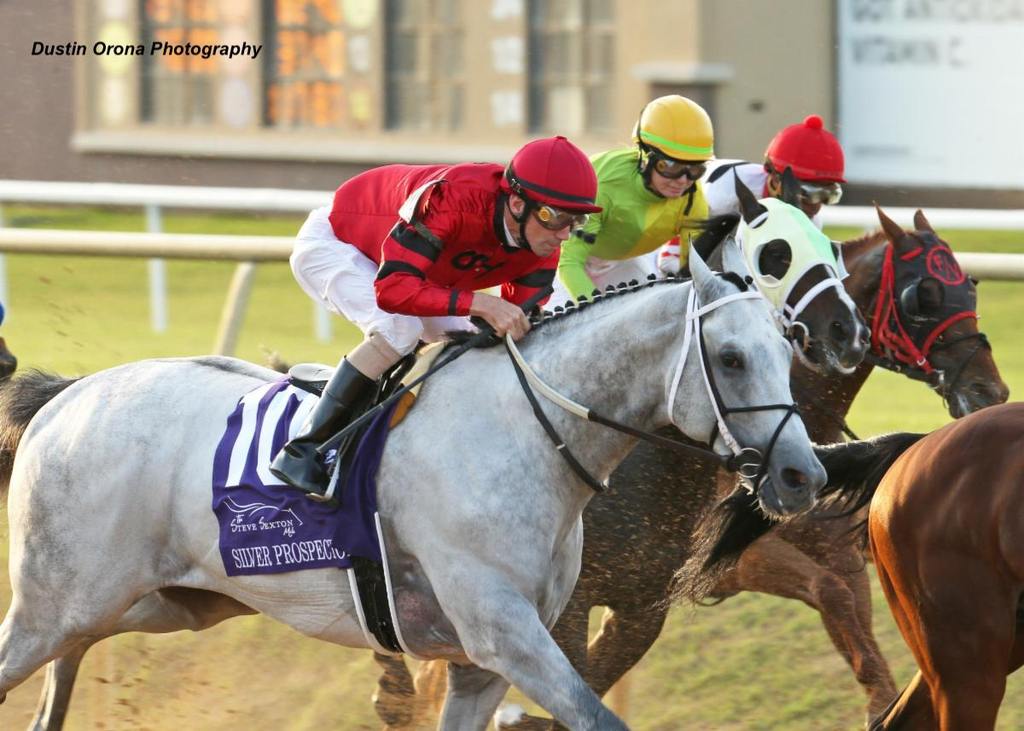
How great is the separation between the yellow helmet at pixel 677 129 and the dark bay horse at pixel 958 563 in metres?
0.93

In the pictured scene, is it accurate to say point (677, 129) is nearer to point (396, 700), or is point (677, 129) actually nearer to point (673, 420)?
point (673, 420)

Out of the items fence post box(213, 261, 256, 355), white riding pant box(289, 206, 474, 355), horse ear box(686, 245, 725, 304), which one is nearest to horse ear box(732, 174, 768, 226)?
white riding pant box(289, 206, 474, 355)

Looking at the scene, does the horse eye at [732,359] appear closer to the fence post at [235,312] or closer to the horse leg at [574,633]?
the horse leg at [574,633]

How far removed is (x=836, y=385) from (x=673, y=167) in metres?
0.75

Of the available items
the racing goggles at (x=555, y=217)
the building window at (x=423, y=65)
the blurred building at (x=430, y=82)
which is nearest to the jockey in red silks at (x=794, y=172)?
the racing goggles at (x=555, y=217)

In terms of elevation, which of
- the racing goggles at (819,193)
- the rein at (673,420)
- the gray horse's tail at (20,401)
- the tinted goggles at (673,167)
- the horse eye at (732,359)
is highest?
the tinted goggles at (673,167)

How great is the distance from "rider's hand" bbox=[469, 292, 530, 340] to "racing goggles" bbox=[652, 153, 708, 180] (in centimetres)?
92

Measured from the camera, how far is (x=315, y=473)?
3695 millimetres

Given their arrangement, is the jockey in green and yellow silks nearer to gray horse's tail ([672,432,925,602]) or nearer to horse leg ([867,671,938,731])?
gray horse's tail ([672,432,925,602])

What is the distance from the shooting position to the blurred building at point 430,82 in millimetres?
12047

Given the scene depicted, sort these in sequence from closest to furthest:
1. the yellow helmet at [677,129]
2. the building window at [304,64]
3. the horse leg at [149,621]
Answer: the horse leg at [149,621]
the yellow helmet at [677,129]
the building window at [304,64]

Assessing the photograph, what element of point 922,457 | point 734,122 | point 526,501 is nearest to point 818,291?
point 922,457

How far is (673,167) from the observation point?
4383 millimetres

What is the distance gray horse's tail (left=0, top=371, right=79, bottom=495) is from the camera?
4.25 meters
